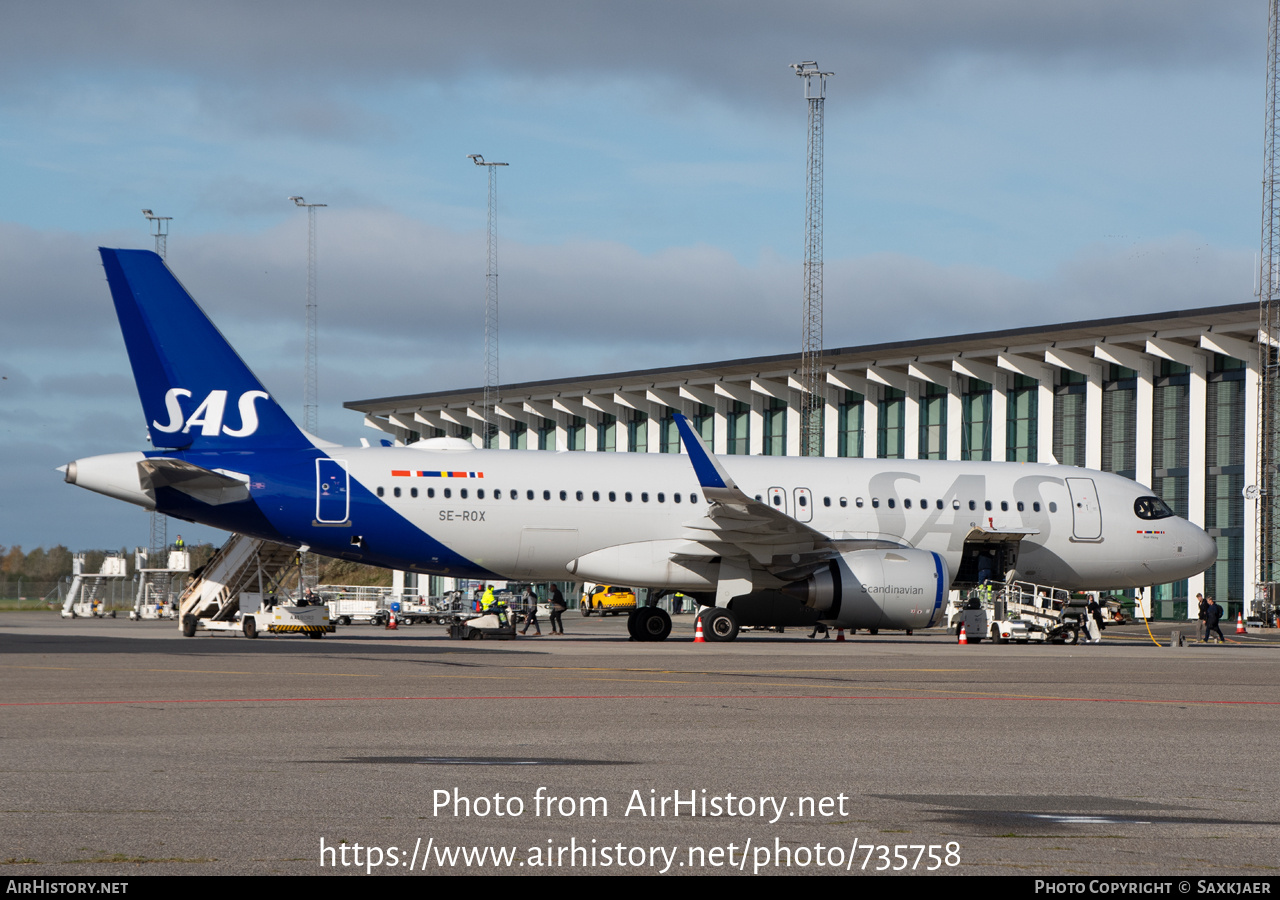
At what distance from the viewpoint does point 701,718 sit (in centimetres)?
1163

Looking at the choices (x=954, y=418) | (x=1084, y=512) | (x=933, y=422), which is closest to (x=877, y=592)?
(x=1084, y=512)

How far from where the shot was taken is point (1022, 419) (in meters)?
61.7

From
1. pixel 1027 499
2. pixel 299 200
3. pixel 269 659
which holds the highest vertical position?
pixel 299 200

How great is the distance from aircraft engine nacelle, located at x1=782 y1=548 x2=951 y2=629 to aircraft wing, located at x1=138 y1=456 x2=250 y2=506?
1076 centimetres

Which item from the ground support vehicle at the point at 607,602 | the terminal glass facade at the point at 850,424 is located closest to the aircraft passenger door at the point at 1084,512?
the terminal glass facade at the point at 850,424

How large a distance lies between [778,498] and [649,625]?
3754 millimetres

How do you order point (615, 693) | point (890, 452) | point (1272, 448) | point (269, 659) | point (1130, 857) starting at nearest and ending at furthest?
point (1130, 857) < point (615, 693) < point (269, 659) < point (1272, 448) < point (890, 452)

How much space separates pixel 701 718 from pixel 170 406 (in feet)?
61.1

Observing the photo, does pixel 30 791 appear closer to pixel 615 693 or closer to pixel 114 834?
pixel 114 834

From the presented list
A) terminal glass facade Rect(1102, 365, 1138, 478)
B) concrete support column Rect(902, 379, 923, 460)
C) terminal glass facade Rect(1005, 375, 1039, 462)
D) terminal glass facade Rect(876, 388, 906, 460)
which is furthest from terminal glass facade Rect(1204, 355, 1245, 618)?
terminal glass facade Rect(876, 388, 906, 460)

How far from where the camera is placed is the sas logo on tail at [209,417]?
2745cm

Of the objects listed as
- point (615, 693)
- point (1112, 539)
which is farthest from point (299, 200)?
point (615, 693)

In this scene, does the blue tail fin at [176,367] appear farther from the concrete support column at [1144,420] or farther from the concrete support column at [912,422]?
the concrete support column at [912,422]

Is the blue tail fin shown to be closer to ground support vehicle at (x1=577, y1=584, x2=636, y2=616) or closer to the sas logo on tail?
the sas logo on tail
